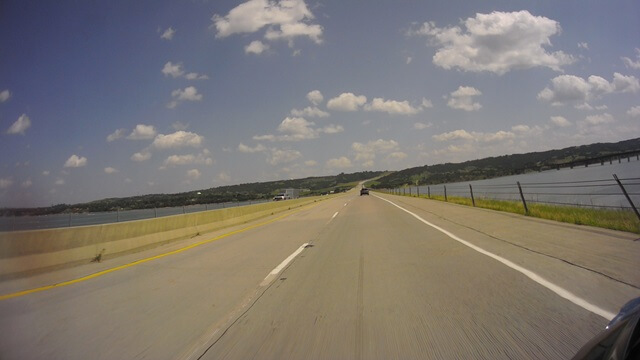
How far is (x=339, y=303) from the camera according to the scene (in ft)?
22.2

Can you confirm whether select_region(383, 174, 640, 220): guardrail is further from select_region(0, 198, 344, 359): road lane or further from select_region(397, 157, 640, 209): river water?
select_region(0, 198, 344, 359): road lane

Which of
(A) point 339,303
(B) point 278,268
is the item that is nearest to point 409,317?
(A) point 339,303

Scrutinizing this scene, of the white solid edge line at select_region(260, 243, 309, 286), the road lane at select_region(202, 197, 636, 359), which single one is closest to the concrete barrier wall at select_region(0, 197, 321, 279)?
the white solid edge line at select_region(260, 243, 309, 286)

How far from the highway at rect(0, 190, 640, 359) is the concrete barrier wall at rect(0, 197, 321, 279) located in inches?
16.7

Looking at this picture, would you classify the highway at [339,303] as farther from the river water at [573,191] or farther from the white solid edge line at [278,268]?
the river water at [573,191]

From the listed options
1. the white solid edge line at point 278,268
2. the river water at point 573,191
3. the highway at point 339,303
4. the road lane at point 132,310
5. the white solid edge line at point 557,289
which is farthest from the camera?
the river water at point 573,191

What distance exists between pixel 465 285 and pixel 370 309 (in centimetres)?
207

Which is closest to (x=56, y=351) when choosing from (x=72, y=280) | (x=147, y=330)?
(x=147, y=330)

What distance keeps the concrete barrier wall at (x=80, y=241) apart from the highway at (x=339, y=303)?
1.39ft

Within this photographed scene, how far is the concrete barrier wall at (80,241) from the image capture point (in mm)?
10156

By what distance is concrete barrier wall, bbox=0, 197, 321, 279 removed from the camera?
1016cm

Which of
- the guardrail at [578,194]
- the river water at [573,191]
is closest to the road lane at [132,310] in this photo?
the guardrail at [578,194]

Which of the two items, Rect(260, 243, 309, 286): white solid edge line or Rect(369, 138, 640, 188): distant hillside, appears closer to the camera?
Rect(260, 243, 309, 286): white solid edge line

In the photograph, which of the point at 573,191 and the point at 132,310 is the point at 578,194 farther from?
the point at 573,191
